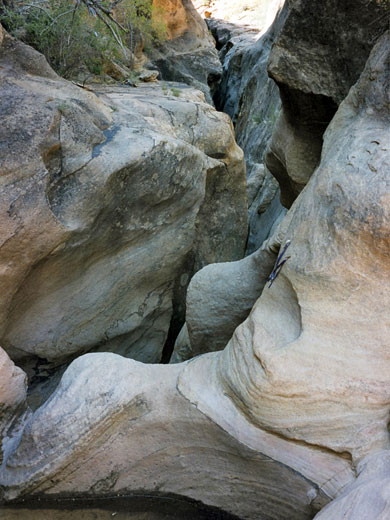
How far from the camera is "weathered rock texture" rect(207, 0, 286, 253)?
19.2 feet

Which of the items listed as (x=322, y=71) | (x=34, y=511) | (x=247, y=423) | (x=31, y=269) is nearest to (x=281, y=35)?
(x=322, y=71)

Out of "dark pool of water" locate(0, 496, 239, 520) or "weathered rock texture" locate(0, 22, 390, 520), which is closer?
"weathered rock texture" locate(0, 22, 390, 520)

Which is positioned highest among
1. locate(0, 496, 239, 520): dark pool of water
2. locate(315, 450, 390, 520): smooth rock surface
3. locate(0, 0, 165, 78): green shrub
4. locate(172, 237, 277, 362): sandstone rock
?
locate(0, 0, 165, 78): green shrub

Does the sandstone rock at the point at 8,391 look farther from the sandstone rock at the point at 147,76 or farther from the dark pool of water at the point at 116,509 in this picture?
the sandstone rock at the point at 147,76

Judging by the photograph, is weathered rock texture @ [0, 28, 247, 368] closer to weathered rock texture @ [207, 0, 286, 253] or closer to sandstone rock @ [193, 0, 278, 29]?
weathered rock texture @ [207, 0, 286, 253]

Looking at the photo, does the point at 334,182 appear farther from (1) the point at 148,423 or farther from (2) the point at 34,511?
(2) the point at 34,511

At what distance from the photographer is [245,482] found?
2.33 metres

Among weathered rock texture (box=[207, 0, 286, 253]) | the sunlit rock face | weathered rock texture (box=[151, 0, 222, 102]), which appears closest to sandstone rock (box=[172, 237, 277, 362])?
the sunlit rock face

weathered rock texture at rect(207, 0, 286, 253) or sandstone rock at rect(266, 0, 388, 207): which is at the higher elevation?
sandstone rock at rect(266, 0, 388, 207)

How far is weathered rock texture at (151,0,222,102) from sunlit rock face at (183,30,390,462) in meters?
5.26

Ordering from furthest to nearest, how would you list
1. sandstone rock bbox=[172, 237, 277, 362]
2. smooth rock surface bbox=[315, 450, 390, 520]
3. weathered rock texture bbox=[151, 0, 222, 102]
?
weathered rock texture bbox=[151, 0, 222, 102]
sandstone rock bbox=[172, 237, 277, 362]
smooth rock surface bbox=[315, 450, 390, 520]

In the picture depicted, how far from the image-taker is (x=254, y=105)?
7570 mm

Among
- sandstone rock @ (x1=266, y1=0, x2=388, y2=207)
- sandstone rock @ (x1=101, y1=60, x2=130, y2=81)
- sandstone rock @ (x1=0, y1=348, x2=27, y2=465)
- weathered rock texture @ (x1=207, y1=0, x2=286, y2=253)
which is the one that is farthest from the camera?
weathered rock texture @ (x1=207, y1=0, x2=286, y2=253)

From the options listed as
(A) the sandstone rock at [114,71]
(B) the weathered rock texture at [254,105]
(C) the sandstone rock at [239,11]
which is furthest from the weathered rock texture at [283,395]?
(C) the sandstone rock at [239,11]
